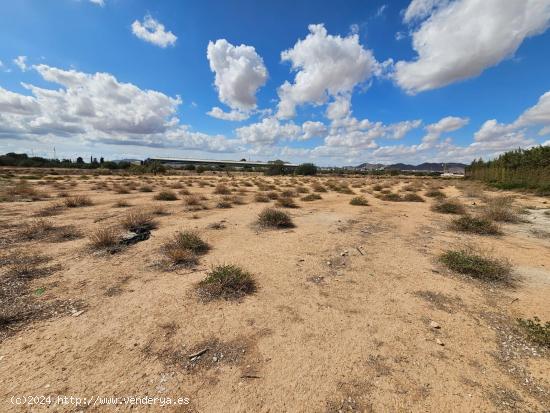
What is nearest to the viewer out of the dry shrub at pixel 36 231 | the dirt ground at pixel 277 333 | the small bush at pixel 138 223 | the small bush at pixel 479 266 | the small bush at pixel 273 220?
the dirt ground at pixel 277 333

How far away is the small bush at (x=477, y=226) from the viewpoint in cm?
909

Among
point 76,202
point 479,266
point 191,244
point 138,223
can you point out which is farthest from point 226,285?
point 76,202

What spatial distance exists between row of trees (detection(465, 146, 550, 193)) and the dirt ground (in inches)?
836

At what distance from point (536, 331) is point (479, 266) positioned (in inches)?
93.6

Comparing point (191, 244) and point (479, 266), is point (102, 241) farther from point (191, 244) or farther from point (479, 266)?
point (479, 266)

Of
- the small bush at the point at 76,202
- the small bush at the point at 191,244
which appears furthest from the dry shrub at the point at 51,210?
the small bush at the point at 191,244

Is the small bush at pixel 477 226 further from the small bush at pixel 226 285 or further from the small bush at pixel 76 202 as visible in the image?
the small bush at pixel 76 202

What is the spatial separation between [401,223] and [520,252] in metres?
4.06

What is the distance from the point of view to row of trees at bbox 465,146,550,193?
2167cm

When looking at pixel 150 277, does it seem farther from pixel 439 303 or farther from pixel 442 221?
pixel 442 221

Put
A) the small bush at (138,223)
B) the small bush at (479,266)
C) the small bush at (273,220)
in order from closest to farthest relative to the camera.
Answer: the small bush at (479,266)
the small bush at (138,223)
the small bush at (273,220)

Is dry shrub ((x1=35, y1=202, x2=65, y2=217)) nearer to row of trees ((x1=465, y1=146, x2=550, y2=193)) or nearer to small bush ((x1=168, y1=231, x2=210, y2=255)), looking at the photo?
small bush ((x1=168, y1=231, x2=210, y2=255))

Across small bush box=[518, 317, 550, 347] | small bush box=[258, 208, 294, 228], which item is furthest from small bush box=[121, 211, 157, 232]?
small bush box=[518, 317, 550, 347]

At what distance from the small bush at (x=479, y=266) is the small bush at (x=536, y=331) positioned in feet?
5.77
